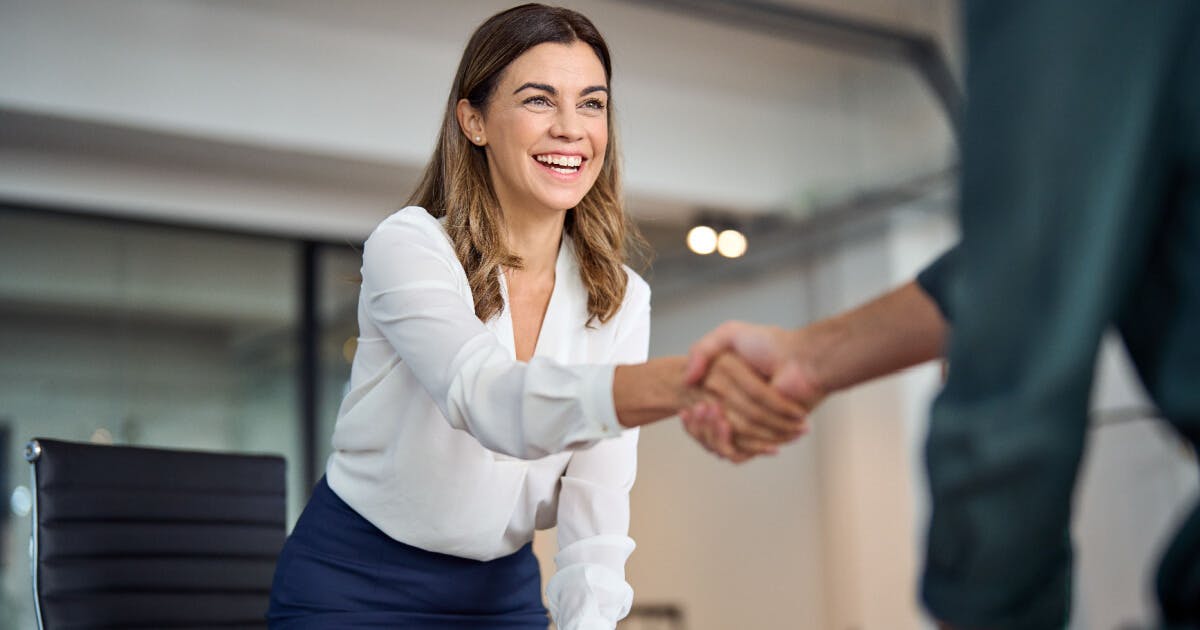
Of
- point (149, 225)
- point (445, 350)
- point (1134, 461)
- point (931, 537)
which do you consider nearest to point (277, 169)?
point (149, 225)

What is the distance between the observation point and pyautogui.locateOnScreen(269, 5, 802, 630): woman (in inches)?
50.5

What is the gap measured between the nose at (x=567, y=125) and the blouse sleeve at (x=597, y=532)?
26 cm

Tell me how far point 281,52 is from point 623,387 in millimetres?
4525

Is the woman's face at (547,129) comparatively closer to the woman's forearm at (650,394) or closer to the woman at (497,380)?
the woman at (497,380)

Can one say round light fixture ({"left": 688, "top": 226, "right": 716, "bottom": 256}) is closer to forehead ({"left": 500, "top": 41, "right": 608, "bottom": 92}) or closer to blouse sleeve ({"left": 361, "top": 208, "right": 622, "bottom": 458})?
forehead ({"left": 500, "top": 41, "right": 608, "bottom": 92})

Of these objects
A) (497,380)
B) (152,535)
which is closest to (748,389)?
(497,380)

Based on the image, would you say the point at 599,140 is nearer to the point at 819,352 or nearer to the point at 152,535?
the point at 819,352

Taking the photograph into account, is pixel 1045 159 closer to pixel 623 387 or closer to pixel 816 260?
pixel 623 387

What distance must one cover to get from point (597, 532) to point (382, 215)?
16.7 feet

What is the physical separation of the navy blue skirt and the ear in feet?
1.83

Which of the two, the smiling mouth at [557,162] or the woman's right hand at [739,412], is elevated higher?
the smiling mouth at [557,162]

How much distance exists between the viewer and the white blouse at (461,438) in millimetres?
1372

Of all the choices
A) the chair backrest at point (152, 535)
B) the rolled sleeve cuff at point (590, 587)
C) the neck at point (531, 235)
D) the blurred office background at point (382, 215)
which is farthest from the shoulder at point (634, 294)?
the blurred office background at point (382, 215)

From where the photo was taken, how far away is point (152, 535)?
1932 mm
